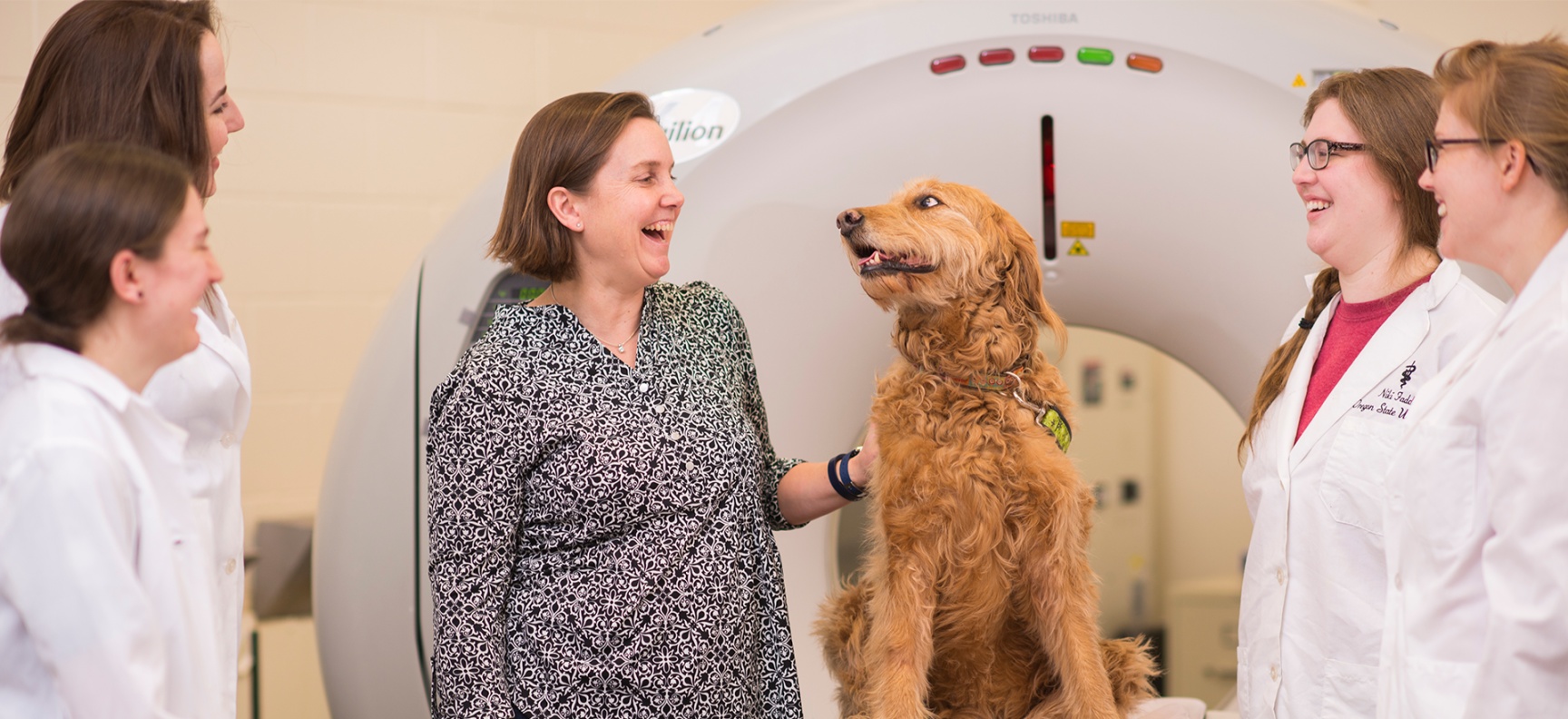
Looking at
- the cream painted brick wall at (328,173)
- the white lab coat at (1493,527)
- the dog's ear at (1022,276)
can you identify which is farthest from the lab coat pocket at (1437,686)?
the cream painted brick wall at (328,173)

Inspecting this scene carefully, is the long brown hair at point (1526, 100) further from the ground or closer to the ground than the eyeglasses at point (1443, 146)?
further from the ground

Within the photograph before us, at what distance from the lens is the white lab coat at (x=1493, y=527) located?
3.35ft

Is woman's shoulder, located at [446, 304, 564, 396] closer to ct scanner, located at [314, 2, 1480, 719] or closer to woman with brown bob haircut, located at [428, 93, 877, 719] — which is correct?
woman with brown bob haircut, located at [428, 93, 877, 719]

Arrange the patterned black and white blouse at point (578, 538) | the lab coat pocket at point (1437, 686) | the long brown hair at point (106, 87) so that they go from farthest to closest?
1. the patterned black and white blouse at point (578, 538)
2. the long brown hair at point (106, 87)
3. the lab coat pocket at point (1437, 686)

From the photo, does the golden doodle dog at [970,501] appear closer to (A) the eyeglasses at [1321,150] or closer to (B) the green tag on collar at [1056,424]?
(B) the green tag on collar at [1056,424]

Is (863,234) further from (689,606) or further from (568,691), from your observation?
(568,691)

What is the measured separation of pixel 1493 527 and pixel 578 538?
3.11ft

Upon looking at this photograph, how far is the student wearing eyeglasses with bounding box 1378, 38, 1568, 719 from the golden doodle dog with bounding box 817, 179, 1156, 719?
17.0 inches

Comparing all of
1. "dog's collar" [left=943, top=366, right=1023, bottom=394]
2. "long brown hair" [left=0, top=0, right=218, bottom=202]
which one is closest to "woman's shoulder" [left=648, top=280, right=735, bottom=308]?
"dog's collar" [left=943, top=366, right=1023, bottom=394]

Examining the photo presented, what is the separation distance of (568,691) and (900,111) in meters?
1.17

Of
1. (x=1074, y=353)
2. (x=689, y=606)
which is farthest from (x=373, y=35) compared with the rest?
(x=1074, y=353)

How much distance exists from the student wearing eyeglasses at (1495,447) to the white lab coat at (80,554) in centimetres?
113

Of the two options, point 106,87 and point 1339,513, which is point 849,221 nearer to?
point 1339,513

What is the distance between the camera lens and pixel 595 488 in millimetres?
1446
